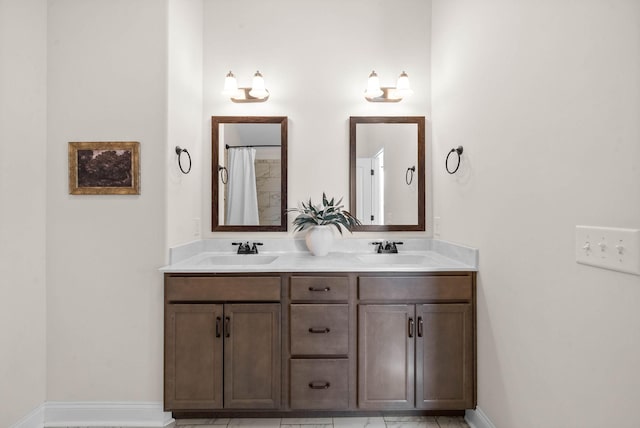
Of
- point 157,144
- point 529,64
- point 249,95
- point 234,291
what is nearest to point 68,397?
point 234,291

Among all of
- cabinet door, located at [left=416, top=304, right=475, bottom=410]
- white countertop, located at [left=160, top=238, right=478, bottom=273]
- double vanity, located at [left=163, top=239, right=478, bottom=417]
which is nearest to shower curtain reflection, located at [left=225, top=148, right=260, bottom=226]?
white countertop, located at [left=160, top=238, right=478, bottom=273]

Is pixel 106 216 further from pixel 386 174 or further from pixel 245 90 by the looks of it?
pixel 386 174

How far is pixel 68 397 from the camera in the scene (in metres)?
2.03

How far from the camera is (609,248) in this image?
3.53ft

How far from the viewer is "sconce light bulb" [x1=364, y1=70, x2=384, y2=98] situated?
2504 millimetres

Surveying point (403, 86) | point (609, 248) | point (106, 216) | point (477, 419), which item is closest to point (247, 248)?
point (106, 216)

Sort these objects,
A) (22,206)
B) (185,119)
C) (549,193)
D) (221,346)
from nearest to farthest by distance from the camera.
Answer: (549,193) < (22,206) < (221,346) < (185,119)

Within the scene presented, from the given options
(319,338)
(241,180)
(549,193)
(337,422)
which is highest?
(241,180)

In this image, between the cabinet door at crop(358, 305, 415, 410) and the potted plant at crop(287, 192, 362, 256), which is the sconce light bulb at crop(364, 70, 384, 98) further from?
the cabinet door at crop(358, 305, 415, 410)

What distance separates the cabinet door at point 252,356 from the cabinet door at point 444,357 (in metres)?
0.81

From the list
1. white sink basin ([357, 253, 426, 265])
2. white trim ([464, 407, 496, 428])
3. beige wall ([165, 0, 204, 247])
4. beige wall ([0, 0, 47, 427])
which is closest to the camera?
beige wall ([0, 0, 47, 427])

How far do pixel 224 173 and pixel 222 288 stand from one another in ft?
3.09

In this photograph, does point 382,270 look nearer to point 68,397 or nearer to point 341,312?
point 341,312

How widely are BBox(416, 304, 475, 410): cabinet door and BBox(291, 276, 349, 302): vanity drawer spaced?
439 mm
